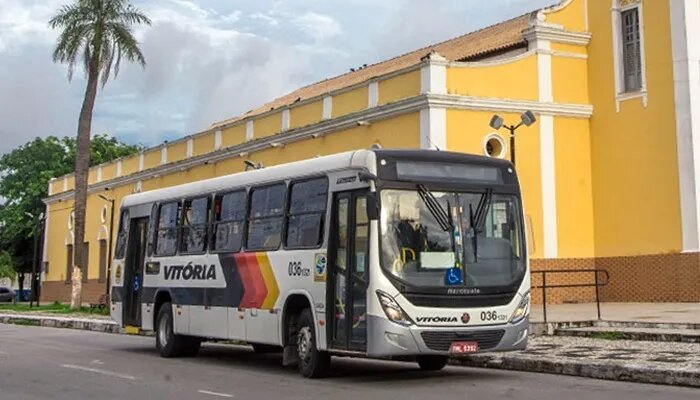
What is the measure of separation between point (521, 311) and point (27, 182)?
2183 inches

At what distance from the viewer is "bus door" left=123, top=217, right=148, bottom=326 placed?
18094 millimetres

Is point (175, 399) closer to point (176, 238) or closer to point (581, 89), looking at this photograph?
point (176, 238)

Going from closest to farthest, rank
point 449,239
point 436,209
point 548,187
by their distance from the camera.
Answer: point 449,239, point 436,209, point 548,187

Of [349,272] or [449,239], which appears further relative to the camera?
[349,272]

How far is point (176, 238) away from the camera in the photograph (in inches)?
656

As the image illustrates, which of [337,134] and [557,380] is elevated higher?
[337,134]

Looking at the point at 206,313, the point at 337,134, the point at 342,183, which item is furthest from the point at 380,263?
the point at 337,134

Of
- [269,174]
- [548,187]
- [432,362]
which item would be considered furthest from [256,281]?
[548,187]

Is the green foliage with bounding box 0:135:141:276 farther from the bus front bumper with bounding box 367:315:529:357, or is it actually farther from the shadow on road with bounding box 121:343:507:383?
the bus front bumper with bounding box 367:315:529:357

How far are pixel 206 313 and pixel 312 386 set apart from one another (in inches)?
173

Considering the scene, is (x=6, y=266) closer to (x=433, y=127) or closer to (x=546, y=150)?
(x=433, y=127)

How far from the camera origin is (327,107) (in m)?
30.2

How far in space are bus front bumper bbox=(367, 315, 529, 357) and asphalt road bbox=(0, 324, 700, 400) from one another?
488mm

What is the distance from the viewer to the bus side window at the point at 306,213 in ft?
41.4
